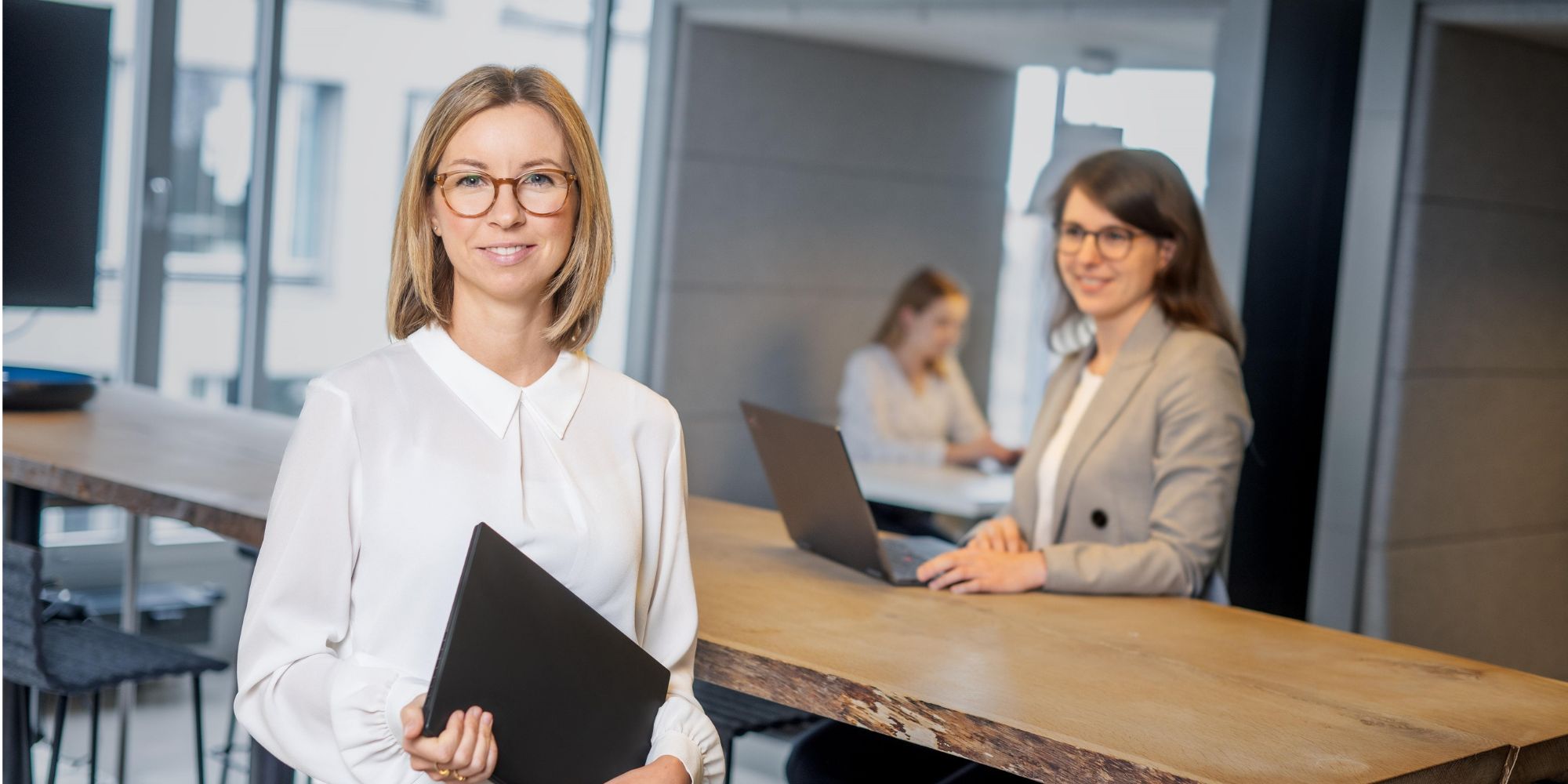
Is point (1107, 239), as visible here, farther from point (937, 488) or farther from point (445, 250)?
point (937, 488)

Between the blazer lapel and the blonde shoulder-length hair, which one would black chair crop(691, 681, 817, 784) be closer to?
the blazer lapel

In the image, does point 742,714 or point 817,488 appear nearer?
point 817,488

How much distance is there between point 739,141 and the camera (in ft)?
17.5

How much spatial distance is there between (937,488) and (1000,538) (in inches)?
84.6

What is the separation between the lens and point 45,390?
3.31m

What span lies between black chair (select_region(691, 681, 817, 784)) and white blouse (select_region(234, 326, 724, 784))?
821 millimetres

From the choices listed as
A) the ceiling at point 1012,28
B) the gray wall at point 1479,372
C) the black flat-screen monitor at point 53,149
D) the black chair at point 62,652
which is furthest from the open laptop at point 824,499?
the ceiling at point 1012,28

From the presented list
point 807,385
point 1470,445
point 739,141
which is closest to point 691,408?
point 807,385

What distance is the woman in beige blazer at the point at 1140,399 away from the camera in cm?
252

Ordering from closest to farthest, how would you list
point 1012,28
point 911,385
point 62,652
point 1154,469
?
point 1154,469 < point 62,652 < point 1012,28 < point 911,385

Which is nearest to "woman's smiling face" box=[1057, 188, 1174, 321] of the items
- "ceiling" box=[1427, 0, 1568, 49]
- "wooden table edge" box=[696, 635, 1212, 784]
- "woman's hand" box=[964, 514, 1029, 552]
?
"woman's hand" box=[964, 514, 1029, 552]

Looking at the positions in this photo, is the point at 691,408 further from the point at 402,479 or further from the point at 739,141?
the point at 402,479

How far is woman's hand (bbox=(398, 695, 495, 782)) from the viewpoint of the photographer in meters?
1.37

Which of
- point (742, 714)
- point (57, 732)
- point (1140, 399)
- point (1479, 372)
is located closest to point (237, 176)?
point (57, 732)
